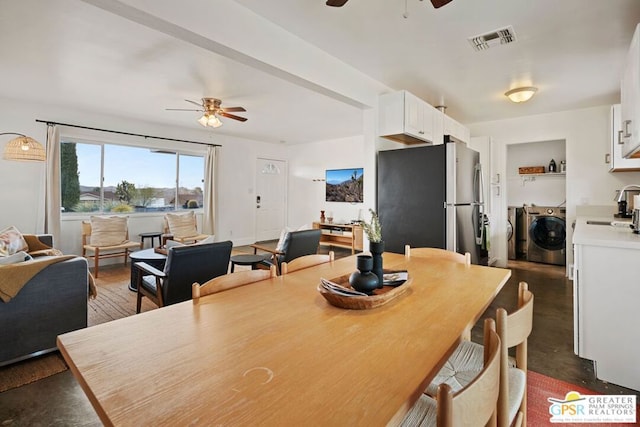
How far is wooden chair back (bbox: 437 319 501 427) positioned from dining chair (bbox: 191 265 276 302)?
1.04m

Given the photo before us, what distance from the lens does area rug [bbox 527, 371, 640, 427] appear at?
66.8 inches

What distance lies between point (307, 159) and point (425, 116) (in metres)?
4.29

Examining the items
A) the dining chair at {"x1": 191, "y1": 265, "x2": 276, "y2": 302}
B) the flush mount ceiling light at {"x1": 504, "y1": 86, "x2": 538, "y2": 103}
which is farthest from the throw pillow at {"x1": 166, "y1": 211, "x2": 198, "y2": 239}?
the flush mount ceiling light at {"x1": 504, "y1": 86, "x2": 538, "y2": 103}

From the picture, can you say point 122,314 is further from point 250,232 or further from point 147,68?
point 250,232

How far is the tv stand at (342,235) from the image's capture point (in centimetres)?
604

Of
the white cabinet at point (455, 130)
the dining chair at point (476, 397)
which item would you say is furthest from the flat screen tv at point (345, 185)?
the dining chair at point (476, 397)

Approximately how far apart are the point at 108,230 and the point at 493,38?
5.58 metres

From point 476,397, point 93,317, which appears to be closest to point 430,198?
point 476,397

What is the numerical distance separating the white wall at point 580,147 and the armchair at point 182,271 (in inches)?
174

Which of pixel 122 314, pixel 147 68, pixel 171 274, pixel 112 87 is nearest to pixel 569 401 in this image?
pixel 171 274

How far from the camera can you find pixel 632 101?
6.61ft

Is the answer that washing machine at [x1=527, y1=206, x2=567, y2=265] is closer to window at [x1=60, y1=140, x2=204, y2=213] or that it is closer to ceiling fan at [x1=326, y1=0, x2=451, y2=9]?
ceiling fan at [x1=326, y1=0, x2=451, y2=9]

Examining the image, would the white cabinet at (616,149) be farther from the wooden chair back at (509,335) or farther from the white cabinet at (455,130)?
the wooden chair back at (509,335)

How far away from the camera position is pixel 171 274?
8.49ft
